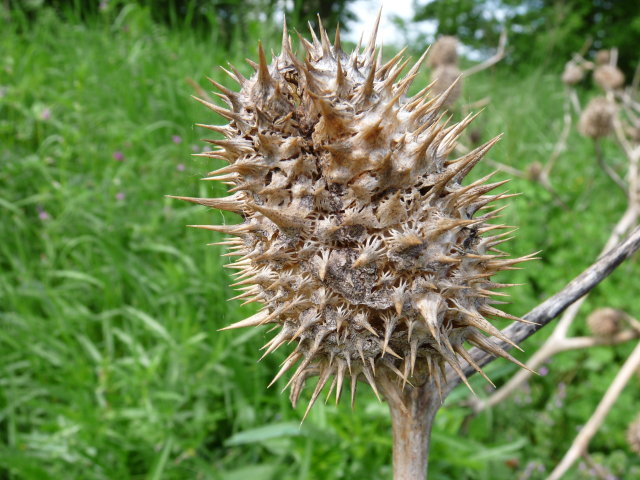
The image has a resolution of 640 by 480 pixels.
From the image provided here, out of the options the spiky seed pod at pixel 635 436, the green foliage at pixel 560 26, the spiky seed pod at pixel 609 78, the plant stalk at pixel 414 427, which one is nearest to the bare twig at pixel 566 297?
the plant stalk at pixel 414 427

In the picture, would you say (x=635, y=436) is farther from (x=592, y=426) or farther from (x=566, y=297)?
(x=566, y=297)

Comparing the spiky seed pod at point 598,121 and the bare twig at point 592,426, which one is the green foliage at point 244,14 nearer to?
the spiky seed pod at point 598,121

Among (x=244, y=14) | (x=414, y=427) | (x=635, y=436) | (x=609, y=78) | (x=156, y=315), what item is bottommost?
(x=635, y=436)

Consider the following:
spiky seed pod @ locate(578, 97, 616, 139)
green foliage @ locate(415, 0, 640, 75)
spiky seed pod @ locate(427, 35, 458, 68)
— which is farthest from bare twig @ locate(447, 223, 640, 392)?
green foliage @ locate(415, 0, 640, 75)

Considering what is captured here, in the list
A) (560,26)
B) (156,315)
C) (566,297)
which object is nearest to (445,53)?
(156,315)

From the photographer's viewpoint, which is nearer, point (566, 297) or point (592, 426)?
point (566, 297)

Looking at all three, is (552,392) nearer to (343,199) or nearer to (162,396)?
(162,396)

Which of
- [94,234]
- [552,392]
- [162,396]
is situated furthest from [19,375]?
[552,392]
